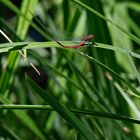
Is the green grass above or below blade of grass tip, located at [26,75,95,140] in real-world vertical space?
above

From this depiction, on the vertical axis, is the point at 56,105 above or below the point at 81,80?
below

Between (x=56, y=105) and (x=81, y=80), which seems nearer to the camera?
(x=56, y=105)

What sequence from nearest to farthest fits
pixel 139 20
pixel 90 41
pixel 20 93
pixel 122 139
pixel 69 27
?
pixel 90 41 < pixel 122 139 < pixel 69 27 < pixel 20 93 < pixel 139 20

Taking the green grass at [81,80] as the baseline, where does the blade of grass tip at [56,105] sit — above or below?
below

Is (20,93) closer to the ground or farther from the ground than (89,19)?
farther from the ground

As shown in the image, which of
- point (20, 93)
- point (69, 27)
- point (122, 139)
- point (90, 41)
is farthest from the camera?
point (20, 93)

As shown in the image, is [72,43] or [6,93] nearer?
[72,43]

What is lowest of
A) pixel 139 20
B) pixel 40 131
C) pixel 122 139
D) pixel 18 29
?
pixel 122 139

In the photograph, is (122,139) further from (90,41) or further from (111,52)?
(90,41)

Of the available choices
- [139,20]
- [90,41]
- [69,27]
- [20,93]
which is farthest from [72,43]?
[139,20]

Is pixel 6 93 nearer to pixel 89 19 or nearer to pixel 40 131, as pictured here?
pixel 40 131
